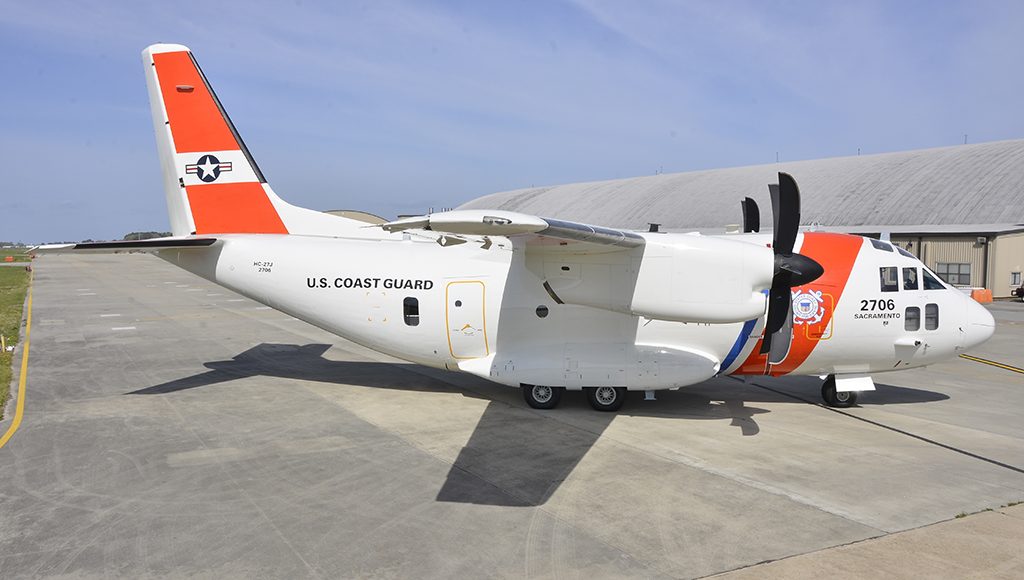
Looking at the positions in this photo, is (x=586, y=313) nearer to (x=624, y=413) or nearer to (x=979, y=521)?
(x=624, y=413)

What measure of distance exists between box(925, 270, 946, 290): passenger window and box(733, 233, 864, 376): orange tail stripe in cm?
135

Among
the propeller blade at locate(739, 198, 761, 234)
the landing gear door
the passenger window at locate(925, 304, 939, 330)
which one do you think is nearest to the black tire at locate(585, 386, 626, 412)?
the landing gear door

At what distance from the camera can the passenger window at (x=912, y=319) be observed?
1221cm

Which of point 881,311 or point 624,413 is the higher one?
point 881,311

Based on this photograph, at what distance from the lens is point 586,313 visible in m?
12.1

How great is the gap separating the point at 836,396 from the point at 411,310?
844cm

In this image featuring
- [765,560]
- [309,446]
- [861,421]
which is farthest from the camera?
[861,421]

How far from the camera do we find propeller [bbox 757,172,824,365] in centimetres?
1010

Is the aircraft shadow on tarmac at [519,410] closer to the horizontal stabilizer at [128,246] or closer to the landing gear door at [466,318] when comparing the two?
the landing gear door at [466,318]

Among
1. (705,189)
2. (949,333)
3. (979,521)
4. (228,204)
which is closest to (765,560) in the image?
(979,521)

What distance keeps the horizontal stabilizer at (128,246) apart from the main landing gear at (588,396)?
7.45 m

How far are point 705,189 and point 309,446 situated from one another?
56.7 m

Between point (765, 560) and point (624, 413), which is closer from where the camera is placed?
point (765, 560)

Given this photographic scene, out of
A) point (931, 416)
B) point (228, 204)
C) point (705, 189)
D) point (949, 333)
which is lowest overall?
point (931, 416)
